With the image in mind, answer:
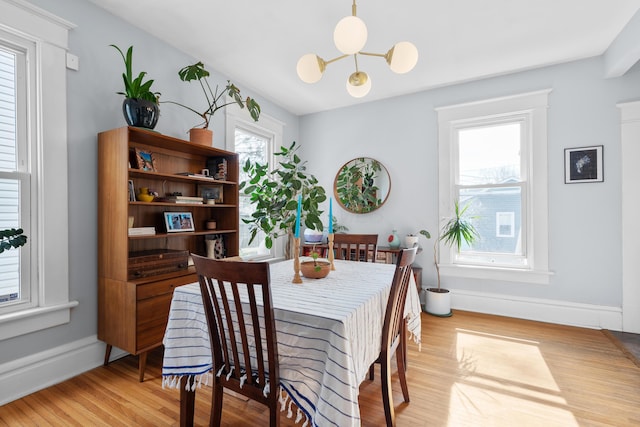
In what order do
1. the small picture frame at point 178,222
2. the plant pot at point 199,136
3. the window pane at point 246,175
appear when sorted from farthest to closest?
the window pane at point 246,175
the plant pot at point 199,136
the small picture frame at point 178,222

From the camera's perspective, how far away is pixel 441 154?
144 inches

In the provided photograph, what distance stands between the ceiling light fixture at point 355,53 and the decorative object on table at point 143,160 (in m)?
1.41

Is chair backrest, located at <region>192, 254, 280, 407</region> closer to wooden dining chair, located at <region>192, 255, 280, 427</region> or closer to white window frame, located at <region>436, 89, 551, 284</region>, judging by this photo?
wooden dining chair, located at <region>192, 255, 280, 427</region>

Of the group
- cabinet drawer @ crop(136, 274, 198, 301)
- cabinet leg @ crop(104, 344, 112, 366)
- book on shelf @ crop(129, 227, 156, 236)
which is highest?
book on shelf @ crop(129, 227, 156, 236)

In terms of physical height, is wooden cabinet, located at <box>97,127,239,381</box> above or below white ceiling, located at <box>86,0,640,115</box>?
below

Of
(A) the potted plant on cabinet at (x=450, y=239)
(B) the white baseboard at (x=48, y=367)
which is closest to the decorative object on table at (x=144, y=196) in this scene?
(B) the white baseboard at (x=48, y=367)

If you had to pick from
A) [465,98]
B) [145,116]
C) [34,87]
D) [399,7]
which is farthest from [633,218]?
[34,87]

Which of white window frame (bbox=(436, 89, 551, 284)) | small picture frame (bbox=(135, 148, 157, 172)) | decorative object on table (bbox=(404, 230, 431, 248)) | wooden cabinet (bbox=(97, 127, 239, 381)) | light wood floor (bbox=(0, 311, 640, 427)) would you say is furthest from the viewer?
decorative object on table (bbox=(404, 230, 431, 248))

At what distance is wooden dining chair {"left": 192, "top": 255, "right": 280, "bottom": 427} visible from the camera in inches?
42.4

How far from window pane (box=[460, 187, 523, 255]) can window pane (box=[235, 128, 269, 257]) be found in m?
2.60

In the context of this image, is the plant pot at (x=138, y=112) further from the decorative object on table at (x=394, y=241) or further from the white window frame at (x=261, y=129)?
the decorative object on table at (x=394, y=241)

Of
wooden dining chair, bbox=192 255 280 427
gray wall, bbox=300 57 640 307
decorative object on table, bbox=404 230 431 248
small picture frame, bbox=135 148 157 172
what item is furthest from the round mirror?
wooden dining chair, bbox=192 255 280 427

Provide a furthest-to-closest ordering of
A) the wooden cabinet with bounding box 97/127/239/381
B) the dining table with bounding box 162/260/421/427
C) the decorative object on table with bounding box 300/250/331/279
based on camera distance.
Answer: the wooden cabinet with bounding box 97/127/239/381 < the decorative object on table with bounding box 300/250/331/279 < the dining table with bounding box 162/260/421/427

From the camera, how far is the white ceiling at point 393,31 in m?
2.24
